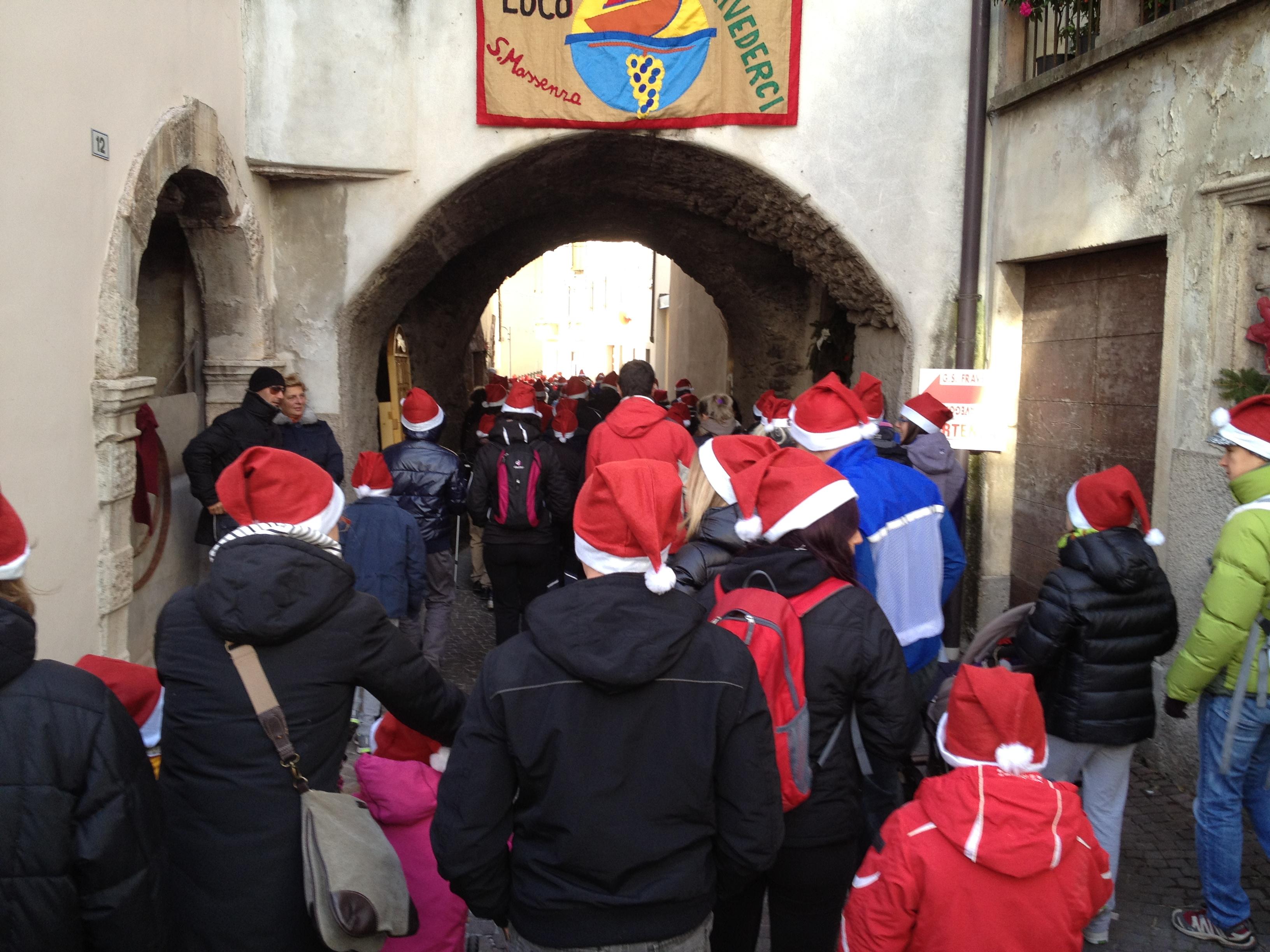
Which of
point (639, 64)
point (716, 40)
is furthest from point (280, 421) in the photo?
point (716, 40)

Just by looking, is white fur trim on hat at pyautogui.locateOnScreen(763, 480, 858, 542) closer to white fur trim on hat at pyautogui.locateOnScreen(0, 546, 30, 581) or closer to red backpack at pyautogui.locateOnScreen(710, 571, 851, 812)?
red backpack at pyautogui.locateOnScreen(710, 571, 851, 812)

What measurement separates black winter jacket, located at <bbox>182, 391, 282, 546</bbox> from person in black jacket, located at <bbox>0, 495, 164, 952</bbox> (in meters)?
3.60

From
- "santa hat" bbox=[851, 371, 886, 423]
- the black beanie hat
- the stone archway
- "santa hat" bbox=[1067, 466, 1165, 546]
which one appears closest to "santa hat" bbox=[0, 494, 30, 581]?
"santa hat" bbox=[1067, 466, 1165, 546]

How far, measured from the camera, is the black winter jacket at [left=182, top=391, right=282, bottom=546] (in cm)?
529

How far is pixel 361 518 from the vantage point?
4656 mm

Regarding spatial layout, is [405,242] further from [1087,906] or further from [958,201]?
[1087,906]

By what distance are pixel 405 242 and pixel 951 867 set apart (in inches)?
222

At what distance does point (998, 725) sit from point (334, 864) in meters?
1.34

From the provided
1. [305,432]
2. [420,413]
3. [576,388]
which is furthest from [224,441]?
[576,388]

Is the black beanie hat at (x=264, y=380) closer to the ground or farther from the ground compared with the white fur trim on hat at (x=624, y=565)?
farther from the ground

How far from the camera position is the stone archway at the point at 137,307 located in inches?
178

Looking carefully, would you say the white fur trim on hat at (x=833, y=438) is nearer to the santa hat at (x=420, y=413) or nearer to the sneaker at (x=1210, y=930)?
the sneaker at (x=1210, y=930)

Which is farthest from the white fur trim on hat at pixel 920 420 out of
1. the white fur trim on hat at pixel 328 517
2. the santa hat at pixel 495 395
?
the santa hat at pixel 495 395

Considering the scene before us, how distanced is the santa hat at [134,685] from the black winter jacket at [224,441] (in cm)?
300
